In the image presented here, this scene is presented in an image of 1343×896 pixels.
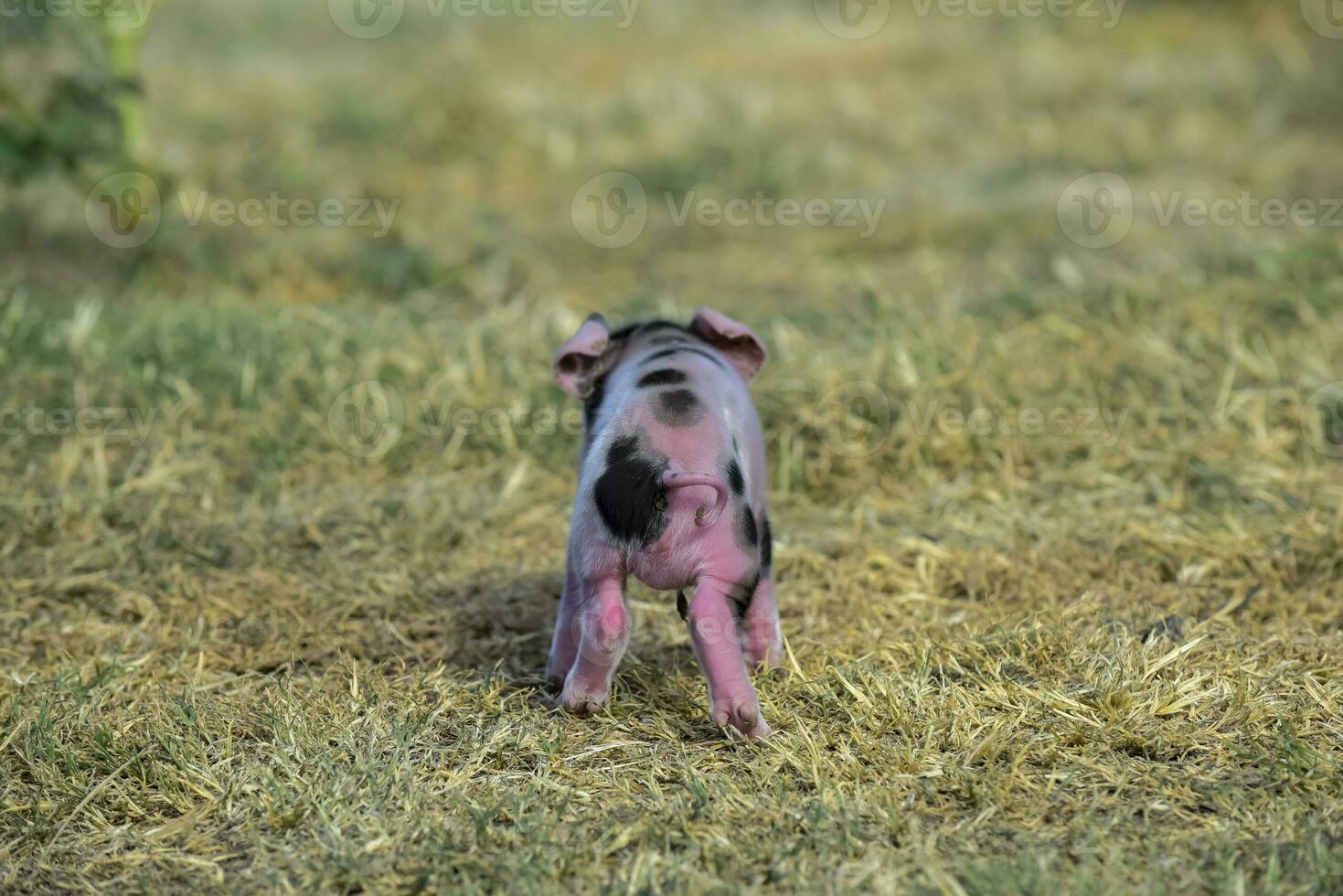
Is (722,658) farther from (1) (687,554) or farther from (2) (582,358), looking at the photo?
(2) (582,358)

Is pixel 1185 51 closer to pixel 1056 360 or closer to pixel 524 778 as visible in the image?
pixel 1056 360

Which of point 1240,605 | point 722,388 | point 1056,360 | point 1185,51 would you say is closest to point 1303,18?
point 1185,51

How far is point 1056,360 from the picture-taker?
18.0ft

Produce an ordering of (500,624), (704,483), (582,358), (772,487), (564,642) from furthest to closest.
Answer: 1. (772,487)
2. (500,624)
3. (582,358)
4. (564,642)
5. (704,483)

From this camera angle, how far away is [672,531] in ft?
10.2

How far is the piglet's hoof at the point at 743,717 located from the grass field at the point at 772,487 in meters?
0.05

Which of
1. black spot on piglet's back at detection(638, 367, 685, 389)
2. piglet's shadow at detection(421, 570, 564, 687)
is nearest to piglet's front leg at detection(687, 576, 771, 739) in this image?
black spot on piglet's back at detection(638, 367, 685, 389)

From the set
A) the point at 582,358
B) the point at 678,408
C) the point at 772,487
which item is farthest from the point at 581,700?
the point at 772,487

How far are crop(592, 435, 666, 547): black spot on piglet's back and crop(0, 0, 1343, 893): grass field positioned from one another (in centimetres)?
47

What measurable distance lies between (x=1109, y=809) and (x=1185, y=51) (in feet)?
26.6

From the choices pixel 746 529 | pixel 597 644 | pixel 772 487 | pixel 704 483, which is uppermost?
pixel 704 483

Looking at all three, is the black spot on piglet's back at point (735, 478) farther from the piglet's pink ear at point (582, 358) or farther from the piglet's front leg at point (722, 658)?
the piglet's pink ear at point (582, 358)

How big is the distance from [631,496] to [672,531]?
125 mm

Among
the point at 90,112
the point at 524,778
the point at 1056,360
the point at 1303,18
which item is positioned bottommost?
the point at 524,778
